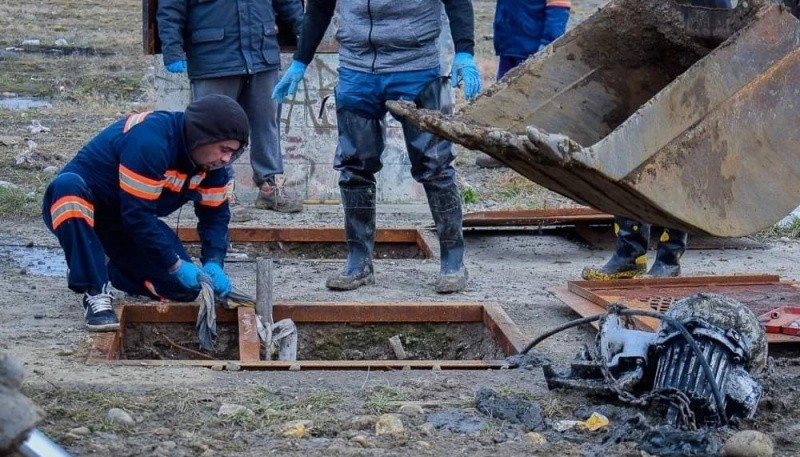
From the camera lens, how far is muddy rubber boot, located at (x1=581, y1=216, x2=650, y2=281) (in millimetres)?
6842

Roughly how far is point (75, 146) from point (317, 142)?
2.66 metres

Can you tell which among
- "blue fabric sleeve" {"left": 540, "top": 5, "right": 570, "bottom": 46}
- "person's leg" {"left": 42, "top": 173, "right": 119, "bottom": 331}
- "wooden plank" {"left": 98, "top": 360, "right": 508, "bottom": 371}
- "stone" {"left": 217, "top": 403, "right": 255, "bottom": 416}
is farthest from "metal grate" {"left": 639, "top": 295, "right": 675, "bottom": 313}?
"blue fabric sleeve" {"left": 540, "top": 5, "right": 570, "bottom": 46}

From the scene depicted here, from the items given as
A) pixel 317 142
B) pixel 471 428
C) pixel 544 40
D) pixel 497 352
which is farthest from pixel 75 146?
pixel 471 428

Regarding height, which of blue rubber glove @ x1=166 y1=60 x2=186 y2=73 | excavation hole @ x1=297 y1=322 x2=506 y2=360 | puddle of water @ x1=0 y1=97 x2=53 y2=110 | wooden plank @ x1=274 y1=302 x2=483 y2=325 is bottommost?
excavation hole @ x1=297 y1=322 x2=506 y2=360

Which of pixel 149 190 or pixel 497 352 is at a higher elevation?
pixel 149 190

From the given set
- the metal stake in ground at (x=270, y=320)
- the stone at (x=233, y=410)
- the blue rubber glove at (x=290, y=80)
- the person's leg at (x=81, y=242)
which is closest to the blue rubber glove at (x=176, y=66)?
the blue rubber glove at (x=290, y=80)

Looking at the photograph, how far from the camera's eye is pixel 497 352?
5820 mm

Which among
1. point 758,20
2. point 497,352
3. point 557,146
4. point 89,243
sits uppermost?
point 758,20

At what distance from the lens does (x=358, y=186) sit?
6637 millimetres

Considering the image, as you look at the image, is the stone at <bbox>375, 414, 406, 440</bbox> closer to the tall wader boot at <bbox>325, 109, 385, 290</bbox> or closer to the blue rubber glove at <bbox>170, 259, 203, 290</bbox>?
the blue rubber glove at <bbox>170, 259, 203, 290</bbox>

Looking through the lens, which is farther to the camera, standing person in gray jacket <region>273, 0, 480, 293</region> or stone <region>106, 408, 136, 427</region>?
standing person in gray jacket <region>273, 0, 480, 293</region>

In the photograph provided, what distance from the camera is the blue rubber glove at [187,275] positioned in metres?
5.73

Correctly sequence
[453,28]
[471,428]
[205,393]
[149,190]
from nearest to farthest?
[471,428] < [205,393] < [149,190] < [453,28]

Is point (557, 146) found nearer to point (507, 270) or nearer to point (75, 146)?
point (507, 270)
